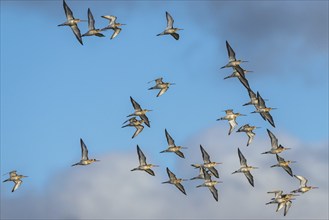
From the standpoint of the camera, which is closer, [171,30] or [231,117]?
[171,30]

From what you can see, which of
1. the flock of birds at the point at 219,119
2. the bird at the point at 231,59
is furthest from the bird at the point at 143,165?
the bird at the point at 231,59

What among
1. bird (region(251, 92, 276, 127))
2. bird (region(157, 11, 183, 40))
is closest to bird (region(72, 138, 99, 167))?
bird (region(157, 11, 183, 40))

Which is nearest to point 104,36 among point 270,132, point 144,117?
point 144,117

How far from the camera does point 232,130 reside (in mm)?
198500

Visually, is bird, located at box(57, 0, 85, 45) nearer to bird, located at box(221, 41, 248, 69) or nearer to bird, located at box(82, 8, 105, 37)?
bird, located at box(82, 8, 105, 37)

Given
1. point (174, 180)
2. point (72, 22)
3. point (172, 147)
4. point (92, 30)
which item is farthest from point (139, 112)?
point (72, 22)

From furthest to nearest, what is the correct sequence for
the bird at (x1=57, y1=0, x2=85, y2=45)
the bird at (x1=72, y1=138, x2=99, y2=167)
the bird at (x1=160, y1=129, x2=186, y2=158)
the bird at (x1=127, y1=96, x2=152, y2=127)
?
the bird at (x1=160, y1=129, x2=186, y2=158) < the bird at (x1=127, y1=96, x2=152, y2=127) < the bird at (x1=72, y1=138, x2=99, y2=167) < the bird at (x1=57, y1=0, x2=85, y2=45)

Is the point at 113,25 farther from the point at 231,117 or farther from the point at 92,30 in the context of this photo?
the point at 231,117

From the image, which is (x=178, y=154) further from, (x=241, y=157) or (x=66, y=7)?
(x=66, y=7)

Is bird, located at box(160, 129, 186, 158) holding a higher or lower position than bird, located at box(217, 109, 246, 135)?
lower

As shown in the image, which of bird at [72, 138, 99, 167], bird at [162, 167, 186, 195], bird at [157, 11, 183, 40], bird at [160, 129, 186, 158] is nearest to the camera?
bird at [157, 11, 183, 40]

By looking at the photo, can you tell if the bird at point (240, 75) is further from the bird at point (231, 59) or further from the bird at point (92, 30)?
the bird at point (92, 30)

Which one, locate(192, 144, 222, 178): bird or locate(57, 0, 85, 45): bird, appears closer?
locate(57, 0, 85, 45): bird

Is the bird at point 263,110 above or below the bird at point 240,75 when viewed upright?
below
